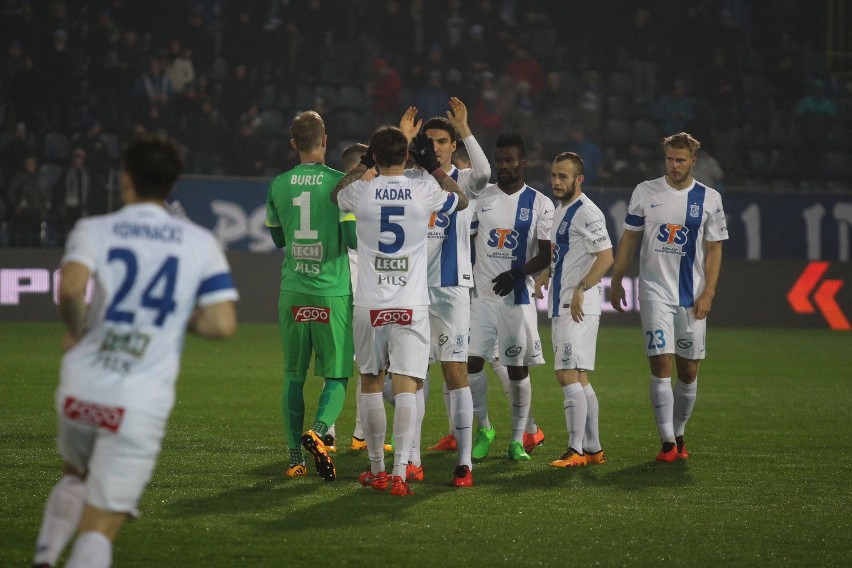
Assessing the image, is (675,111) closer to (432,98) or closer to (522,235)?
(432,98)

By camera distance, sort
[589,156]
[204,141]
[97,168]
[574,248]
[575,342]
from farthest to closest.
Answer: [589,156] → [204,141] → [97,168] → [574,248] → [575,342]

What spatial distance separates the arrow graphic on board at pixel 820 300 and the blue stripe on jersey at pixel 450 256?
13.0 metres

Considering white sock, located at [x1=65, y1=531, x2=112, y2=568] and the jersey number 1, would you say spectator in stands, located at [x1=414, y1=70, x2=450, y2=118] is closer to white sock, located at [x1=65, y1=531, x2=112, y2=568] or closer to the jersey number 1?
the jersey number 1

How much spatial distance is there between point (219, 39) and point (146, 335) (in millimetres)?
19201

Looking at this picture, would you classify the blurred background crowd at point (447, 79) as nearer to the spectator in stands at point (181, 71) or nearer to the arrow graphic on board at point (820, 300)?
the spectator in stands at point (181, 71)

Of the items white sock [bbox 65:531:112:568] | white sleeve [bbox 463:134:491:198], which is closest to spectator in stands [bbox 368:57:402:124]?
white sleeve [bbox 463:134:491:198]

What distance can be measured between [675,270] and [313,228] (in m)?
2.69

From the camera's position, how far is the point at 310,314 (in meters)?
7.66

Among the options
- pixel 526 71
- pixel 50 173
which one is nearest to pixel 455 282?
pixel 50 173

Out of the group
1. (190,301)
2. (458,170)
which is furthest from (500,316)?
(190,301)

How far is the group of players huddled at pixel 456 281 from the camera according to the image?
7016 millimetres

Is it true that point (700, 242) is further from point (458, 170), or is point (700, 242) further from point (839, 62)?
point (839, 62)

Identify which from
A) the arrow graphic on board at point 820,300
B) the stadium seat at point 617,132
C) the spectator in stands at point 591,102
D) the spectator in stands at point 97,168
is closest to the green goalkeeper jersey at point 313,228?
the spectator in stands at point 97,168

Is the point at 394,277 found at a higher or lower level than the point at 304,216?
lower
